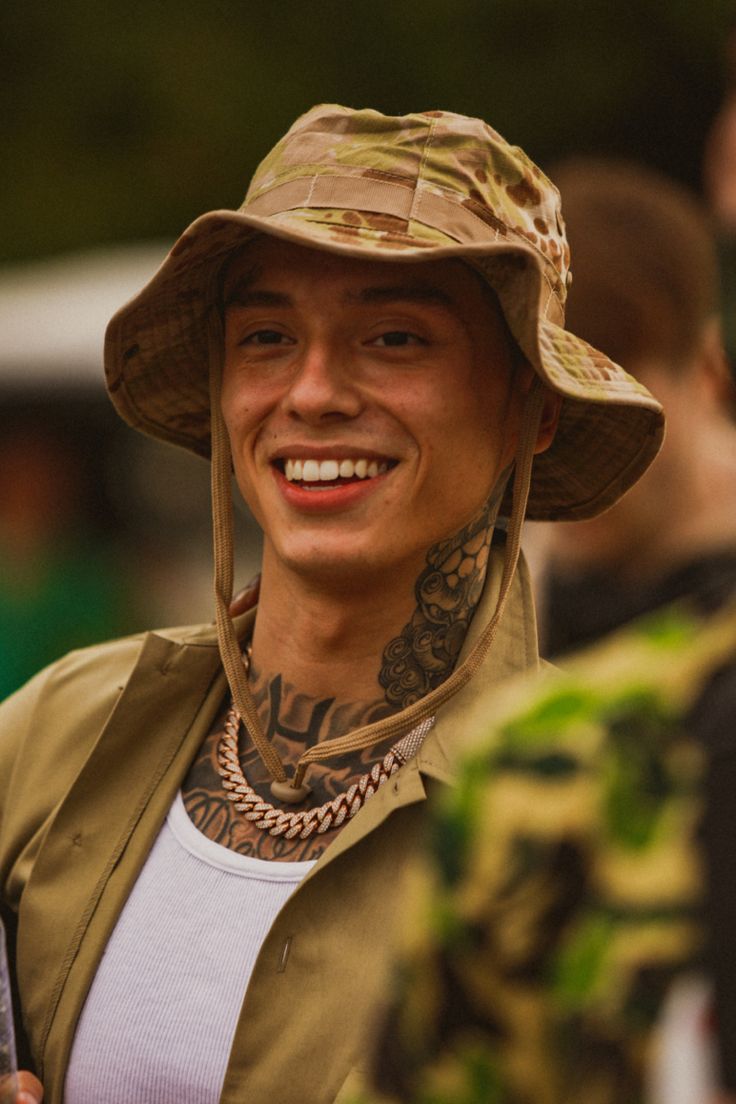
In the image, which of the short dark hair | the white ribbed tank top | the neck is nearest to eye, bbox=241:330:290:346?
the neck

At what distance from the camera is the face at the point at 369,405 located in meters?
2.60

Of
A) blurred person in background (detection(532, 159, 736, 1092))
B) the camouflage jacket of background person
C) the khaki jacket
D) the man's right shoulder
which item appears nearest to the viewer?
the camouflage jacket of background person

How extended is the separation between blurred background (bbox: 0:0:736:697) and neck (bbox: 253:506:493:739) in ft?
19.2

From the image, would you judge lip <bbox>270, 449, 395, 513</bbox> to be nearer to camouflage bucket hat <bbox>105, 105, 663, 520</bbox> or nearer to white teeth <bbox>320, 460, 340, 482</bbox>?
white teeth <bbox>320, 460, 340, 482</bbox>

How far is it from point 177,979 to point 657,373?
2080 mm

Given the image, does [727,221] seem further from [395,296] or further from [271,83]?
[271,83]

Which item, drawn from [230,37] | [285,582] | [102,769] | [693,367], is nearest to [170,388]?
[285,582]

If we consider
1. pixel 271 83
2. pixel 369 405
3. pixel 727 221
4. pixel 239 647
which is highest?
pixel 369 405

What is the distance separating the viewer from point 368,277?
2609 mm

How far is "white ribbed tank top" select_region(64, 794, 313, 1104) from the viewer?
2408mm

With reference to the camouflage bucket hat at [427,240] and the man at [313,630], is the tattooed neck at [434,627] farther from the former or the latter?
the camouflage bucket hat at [427,240]

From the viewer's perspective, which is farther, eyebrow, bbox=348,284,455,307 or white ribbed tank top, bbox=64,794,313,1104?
eyebrow, bbox=348,284,455,307

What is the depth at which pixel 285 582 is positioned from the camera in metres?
2.77

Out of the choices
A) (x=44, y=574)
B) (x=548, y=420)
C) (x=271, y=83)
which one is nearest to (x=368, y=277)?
(x=548, y=420)
